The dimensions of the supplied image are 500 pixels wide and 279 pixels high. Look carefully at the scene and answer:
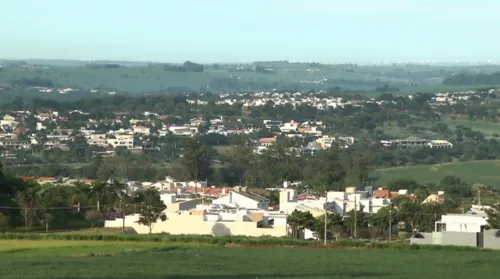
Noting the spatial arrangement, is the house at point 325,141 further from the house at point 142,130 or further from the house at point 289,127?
the house at point 142,130

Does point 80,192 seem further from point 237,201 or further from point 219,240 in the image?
point 219,240

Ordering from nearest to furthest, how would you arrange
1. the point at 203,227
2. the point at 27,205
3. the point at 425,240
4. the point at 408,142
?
the point at 425,240 < the point at 203,227 < the point at 27,205 < the point at 408,142

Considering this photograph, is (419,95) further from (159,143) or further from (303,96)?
(159,143)

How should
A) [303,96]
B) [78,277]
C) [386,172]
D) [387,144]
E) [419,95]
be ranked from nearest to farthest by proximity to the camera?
[78,277] → [386,172] → [387,144] → [419,95] → [303,96]

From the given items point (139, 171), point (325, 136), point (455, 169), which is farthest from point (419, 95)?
point (139, 171)

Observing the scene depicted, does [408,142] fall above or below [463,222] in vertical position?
below

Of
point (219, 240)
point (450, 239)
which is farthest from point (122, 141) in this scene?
point (219, 240)
